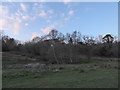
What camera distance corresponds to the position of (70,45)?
172 feet

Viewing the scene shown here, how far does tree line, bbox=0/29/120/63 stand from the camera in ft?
157

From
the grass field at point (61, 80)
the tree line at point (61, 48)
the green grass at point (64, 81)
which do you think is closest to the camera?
the green grass at point (64, 81)

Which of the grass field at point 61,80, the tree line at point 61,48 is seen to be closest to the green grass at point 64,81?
the grass field at point 61,80

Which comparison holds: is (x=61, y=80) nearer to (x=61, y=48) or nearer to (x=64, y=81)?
(x=64, y=81)

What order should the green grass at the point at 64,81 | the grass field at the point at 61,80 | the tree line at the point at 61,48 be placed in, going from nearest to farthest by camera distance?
the green grass at the point at 64,81, the grass field at the point at 61,80, the tree line at the point at 61,48

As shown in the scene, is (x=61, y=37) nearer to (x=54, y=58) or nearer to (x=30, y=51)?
(x=30, y=51)

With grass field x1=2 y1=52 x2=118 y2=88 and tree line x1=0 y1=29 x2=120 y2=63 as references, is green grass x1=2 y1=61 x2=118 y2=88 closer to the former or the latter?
grass field x1=2 y1=52 x2=118 y2=88

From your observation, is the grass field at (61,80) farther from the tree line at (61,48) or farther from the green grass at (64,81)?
the tree line at (61,48)

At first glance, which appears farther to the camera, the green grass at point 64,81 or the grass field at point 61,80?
the grass field at point 61,80

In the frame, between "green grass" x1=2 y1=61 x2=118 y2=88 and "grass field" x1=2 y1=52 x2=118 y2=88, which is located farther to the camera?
"grass field" x1=2 y1=52 x2=118 y2=88

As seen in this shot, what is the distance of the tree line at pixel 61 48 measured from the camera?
4794 cm

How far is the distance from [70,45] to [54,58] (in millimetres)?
7816

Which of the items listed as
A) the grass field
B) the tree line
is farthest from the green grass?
the tree line

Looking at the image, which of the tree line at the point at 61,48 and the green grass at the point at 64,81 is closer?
the green grass at the point at 64,81
